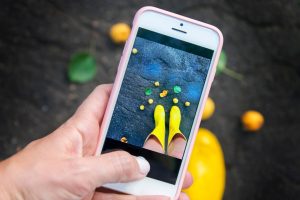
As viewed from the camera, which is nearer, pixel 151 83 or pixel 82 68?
pixel 151 83

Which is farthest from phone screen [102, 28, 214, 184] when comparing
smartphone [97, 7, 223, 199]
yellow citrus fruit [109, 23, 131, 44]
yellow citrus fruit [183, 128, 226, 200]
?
yellow citrus fruit [109, 23, 131, 44]

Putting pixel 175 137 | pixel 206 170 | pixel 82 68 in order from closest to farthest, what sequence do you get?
pixel 175 137, pixel 206 170, pixel 82 68

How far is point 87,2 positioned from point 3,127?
454 mm

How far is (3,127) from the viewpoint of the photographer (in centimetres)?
136

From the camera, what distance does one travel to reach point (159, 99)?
97cm

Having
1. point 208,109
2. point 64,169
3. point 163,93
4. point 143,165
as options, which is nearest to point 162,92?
point 163,93

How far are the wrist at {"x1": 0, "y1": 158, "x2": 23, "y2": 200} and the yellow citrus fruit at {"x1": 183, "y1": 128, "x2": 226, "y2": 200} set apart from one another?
50 centimetres

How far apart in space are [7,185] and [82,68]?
571 mm

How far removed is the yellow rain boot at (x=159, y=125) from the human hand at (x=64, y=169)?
74 mm

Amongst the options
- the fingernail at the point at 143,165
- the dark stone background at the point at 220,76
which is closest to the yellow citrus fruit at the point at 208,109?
the dark stone background at the point at 220,76

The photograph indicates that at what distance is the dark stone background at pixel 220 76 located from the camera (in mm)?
1368

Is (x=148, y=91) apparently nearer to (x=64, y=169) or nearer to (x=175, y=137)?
(x=175, y=137)

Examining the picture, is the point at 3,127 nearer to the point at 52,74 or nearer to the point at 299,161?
the point at 52,74

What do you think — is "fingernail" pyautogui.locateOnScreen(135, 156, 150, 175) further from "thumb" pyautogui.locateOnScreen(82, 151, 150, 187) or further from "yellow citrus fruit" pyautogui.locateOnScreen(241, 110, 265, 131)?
"yellow citrus fruit" pyautogui.locateOnScreen(241, 110, 265, 131)
